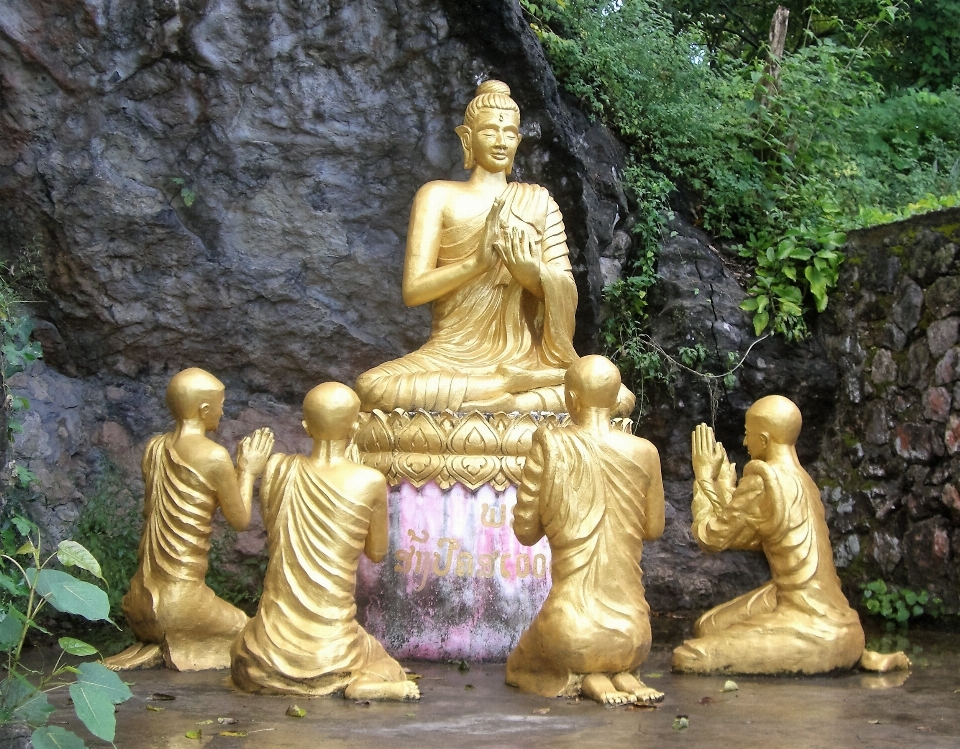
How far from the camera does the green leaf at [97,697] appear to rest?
10.3 feet

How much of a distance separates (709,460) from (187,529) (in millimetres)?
2340

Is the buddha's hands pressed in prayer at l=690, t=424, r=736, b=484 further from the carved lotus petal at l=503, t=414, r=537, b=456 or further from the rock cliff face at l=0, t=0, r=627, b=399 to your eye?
the rock cliff face at l=0, t=0, r=627, b=399

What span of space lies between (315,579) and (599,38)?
20.7 feet

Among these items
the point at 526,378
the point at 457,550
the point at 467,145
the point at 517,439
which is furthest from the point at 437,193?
the point at 457,550

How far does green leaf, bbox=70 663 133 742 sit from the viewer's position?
3131mm

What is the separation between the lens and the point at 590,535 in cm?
504

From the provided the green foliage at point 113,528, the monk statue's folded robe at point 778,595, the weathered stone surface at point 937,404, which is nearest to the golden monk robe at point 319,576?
the monk statue's folded robe at point 778,595

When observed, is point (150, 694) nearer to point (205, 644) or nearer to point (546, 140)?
point (205, 644)

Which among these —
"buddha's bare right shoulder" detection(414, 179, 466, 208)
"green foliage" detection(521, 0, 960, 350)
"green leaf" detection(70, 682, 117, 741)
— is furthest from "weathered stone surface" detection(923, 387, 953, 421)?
"green leaf" detection(70, 682, 117, 741)

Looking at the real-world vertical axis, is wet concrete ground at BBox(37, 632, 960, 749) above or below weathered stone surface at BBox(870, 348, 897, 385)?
below

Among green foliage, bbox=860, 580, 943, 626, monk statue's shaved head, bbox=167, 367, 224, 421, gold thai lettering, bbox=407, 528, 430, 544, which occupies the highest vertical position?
monk statue's shaved head, bbox=167, 367, 224, 421

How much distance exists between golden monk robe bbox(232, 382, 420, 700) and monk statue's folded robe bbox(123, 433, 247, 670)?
1.86 feet

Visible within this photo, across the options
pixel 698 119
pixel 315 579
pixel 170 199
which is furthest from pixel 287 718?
pixel 698 119

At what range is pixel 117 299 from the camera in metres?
8.51
